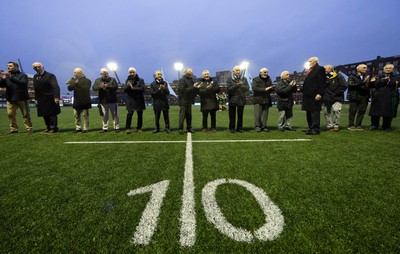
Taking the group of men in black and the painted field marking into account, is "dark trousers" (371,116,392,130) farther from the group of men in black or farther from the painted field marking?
the painted field marking

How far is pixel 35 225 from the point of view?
2.00 meters

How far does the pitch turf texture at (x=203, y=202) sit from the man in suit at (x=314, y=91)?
234 centimetres

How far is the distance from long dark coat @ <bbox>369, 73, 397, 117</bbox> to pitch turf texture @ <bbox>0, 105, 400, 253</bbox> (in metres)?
3.34

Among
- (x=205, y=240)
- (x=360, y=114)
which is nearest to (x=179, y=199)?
(x=205, y=240)

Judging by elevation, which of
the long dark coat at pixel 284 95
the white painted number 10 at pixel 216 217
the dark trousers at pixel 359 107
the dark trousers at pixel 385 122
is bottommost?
the white painted number 10 at pixel 216 217

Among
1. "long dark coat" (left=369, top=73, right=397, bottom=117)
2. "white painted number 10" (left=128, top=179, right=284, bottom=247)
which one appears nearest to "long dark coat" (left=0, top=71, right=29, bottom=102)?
"white painted number 10" (left=128, top=179, right=284, bottom=247)

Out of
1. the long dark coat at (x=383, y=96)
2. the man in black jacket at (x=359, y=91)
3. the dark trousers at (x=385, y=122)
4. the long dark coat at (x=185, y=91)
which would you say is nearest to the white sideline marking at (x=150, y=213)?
the long dark coat at (x=185, y=91)

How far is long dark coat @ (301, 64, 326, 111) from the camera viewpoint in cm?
628

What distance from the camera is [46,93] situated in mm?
7051

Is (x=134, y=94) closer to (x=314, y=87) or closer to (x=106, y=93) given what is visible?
(x=106, y=93)

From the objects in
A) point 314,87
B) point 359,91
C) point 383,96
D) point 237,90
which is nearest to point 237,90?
point 237,90

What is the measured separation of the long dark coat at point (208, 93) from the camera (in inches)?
285

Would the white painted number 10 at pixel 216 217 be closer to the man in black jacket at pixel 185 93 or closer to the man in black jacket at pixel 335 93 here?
the man in black jacket at pixel 185 93

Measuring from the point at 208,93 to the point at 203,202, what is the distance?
5.32 meters
